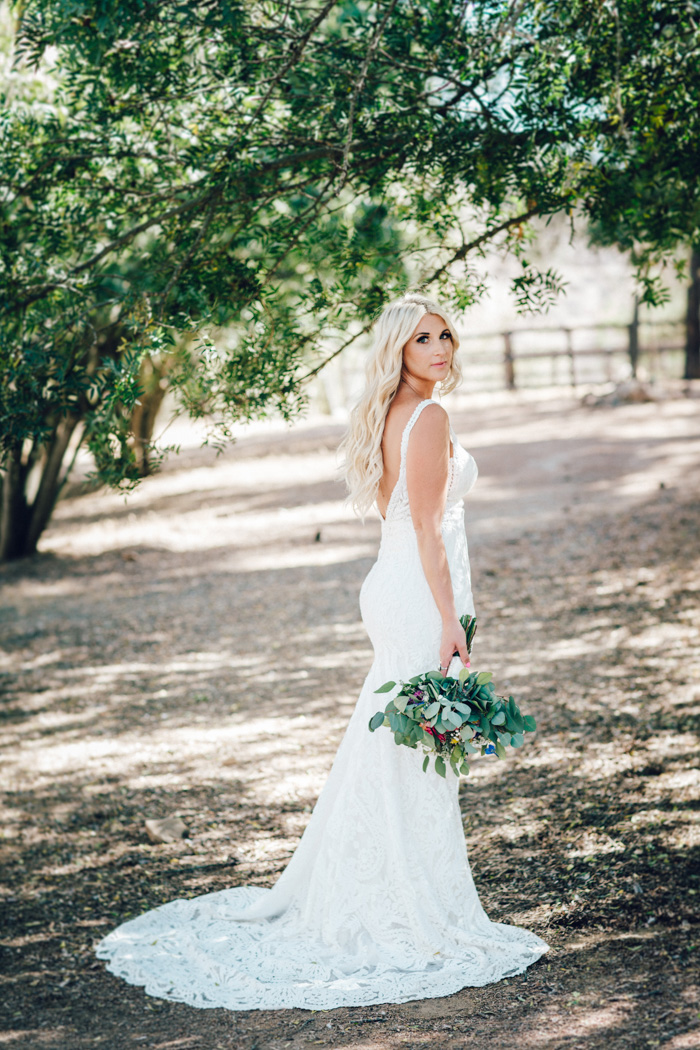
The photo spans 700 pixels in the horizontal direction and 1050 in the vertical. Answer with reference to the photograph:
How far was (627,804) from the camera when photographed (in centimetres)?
463

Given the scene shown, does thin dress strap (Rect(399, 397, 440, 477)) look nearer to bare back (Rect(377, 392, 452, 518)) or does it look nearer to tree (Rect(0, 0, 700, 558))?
bare back (Rect(377, 392, 452, 518))

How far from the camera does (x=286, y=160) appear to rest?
4008 mm

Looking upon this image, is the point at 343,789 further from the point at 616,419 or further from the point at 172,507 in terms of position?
the point at 616,419

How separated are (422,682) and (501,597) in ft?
17.7

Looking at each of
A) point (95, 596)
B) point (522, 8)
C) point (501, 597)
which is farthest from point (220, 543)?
point (522, 8)

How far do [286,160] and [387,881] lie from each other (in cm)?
288

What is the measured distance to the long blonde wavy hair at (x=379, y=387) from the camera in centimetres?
332

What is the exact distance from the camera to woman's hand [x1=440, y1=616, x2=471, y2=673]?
3.29m

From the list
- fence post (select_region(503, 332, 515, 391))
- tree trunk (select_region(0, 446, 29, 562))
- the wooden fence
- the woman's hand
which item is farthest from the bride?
fence post (select_region(503, 332, 515, 391))

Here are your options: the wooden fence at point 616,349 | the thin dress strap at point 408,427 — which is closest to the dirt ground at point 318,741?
the thin dress strap at point 408,427

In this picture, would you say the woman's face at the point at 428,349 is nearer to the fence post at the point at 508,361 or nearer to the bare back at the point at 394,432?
the bare back at the point at 394,432

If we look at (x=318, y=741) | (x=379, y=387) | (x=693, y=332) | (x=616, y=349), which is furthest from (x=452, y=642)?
(x=616, y=349)

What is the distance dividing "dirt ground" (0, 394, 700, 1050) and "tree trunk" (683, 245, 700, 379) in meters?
6.91

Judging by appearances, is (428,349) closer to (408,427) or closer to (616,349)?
(408,427)
